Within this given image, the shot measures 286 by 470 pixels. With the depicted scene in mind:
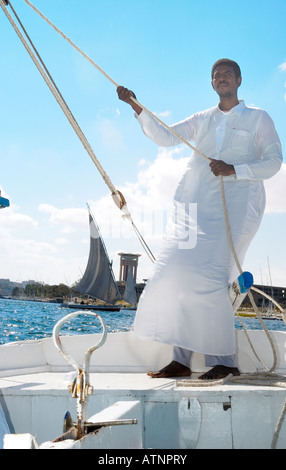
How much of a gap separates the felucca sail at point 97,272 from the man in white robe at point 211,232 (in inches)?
1456

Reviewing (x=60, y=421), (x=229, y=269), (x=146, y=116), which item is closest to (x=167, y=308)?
(x=229, y=269)

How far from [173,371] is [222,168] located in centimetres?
136

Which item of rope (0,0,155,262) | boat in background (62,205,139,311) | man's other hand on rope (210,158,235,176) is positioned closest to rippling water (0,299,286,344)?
boat in background (62,205,139,311)

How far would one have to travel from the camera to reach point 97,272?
4212 cm

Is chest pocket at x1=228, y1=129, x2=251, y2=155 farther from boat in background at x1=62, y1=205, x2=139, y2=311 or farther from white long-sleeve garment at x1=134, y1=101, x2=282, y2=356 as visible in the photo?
boat in background at x1=62, y1=205, x2=139, y2=311

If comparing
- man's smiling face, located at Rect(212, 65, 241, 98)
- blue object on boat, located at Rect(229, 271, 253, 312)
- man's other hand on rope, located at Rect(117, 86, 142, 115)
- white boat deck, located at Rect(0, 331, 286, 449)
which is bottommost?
white boat deck, located at Rect(0, 331, 286, 449)

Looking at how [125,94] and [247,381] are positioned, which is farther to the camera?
[125,94]

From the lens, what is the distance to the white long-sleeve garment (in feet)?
10.3

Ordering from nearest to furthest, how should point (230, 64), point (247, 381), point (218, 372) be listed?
1. point (247, 381)
2. point (218, 372)
3. point (230, 64)

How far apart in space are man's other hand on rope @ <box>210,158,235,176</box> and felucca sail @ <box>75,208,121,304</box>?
37287 millimetres

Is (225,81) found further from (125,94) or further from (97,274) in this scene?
(97,274)

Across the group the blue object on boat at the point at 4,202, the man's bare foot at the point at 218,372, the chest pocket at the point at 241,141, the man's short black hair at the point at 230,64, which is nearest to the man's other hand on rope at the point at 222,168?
the chest pocket at the point at 241,141

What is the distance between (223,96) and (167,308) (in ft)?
5.21

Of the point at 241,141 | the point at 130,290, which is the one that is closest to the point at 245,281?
the point at 241,141
